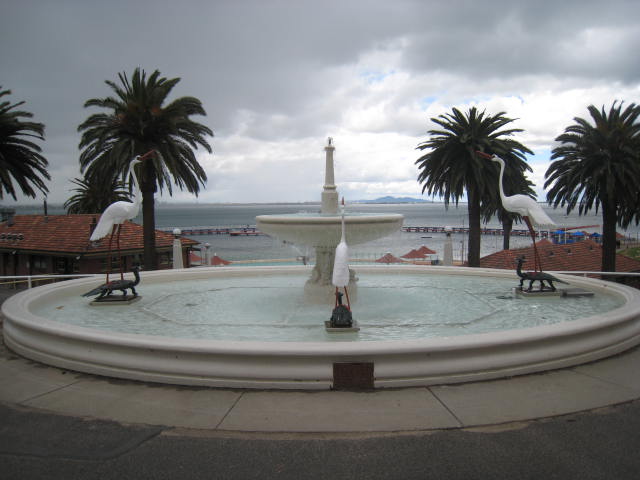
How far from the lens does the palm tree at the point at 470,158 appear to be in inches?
910

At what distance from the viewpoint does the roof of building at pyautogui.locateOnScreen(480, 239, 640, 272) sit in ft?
96.0

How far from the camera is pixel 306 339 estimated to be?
6633 mm

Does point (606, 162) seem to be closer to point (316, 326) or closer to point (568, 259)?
point (568, 259)

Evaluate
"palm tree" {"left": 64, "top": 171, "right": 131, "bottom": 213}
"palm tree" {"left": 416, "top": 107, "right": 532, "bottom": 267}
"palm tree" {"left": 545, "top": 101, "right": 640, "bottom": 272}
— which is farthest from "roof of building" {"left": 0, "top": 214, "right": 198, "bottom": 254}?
"palm tree" {"left": 545, "top": 101, "right": 640, "bottom": 272}

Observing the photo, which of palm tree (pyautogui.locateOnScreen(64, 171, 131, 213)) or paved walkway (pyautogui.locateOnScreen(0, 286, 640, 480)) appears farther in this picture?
palm tree (pyautogui.locateOnScreen(64, 171, 131, 213))

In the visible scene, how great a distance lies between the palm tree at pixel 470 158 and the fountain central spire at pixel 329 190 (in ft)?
44.2

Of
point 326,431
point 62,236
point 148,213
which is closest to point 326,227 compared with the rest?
point 326,431

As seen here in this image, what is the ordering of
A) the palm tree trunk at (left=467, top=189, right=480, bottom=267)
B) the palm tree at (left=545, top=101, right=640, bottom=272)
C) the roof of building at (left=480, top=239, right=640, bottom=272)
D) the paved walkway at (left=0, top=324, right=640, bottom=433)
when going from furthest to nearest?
the roof of building at (left=480, top=239, right=640, bottom=272) → the palm tree trunk at (left=467, top=189, right=480, bottom=267) → the palm tree at (left=545, top=101, right=640, bottom=272) → the paved walkway at (left=0, top=324, right=640, bottom=433)

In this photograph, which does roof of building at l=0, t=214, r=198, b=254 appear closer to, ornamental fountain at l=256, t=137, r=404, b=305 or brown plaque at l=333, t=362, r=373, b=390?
ornamental fountain at l=256, t=137, r=404, b=305

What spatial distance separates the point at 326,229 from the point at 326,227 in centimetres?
6

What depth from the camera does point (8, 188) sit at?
20359mm

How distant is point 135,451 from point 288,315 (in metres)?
4.84

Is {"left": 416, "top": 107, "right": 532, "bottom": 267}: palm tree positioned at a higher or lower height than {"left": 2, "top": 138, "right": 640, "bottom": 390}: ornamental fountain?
higher

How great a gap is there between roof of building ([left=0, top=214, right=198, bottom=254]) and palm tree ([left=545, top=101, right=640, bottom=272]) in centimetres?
2402
